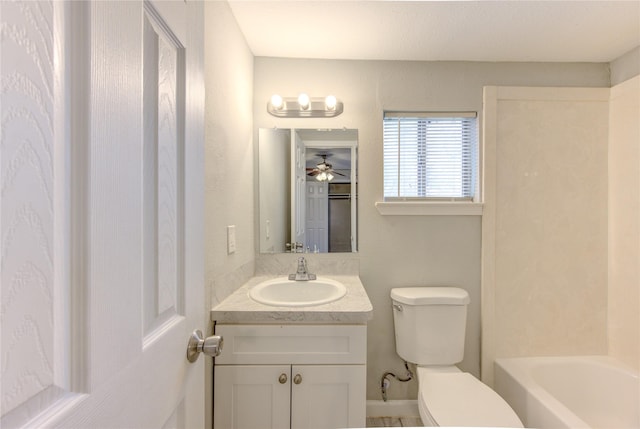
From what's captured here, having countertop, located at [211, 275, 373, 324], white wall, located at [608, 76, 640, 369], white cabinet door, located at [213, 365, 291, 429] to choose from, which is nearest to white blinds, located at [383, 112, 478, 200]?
white wall, located at [608, 76, 640, 369]

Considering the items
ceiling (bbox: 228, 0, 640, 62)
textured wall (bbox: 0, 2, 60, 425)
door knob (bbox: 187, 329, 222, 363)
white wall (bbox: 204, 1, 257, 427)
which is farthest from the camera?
ceiling (bbox: 228, 0, 640, 62)

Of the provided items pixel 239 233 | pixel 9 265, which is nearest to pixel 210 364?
pixel 239 233

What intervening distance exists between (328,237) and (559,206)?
139cm

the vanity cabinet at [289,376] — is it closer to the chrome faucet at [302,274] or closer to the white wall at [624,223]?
the chrome faucet at [302,274]

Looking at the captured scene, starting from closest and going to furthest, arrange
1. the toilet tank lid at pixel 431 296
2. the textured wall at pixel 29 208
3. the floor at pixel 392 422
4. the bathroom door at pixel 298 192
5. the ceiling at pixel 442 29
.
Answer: the textured wall at pixel 29 208 < the ceiling at pixel 442 29 < the toilet tank lid at pixel 431 296 < the floor at pixel 392 422 < the bathroom door at pixel 298 192

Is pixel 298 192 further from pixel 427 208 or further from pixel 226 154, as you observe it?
pixel 427 208

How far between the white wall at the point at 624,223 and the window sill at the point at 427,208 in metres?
0.78

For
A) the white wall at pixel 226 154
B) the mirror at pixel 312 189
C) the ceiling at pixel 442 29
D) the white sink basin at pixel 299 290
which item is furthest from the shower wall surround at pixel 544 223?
the white wall at pixel 226 154

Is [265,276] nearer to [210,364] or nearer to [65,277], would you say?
[210,364]

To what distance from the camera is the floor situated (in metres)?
1.83

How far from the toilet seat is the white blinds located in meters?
1.02

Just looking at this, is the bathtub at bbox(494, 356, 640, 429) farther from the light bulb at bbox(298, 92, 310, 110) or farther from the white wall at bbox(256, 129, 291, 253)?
the light bulb at bbox(298, 92, 310, 110)

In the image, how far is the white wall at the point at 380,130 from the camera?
192 cm

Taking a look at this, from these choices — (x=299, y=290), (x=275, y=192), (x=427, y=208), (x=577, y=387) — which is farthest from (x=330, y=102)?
(x=577, y=387)
